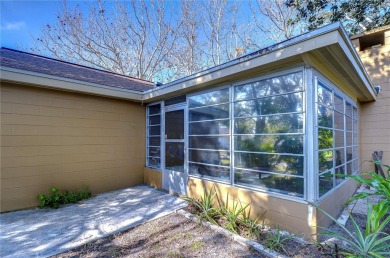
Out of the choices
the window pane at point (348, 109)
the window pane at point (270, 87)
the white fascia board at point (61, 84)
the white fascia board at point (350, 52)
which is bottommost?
the window pane at point (348, 109)

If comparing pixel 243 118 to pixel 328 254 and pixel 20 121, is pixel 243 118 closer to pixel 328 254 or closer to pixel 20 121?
pixel 328 254

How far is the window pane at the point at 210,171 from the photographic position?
428 centimetres

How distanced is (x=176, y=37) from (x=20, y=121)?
11999 millimetres

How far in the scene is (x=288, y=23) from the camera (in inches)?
468

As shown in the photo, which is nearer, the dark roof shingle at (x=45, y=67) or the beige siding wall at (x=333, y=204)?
the beige siding wall at (x=333, y=204)

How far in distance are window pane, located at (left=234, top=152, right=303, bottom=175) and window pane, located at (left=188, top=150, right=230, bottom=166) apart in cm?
25

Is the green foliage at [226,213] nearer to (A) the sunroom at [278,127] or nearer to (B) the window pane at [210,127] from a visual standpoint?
(A) the sunroom at [278,127]

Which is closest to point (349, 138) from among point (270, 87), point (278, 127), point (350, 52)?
point (350, 52)

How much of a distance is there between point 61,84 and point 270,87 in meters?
4.51

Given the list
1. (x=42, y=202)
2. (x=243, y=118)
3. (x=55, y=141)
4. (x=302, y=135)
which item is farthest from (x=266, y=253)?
(x=55, y=141)

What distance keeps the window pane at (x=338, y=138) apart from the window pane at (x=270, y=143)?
52.7 inches

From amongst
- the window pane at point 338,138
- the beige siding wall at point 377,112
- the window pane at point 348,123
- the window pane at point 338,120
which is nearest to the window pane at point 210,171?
the window pane at point 338,138

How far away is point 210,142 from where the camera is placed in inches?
182

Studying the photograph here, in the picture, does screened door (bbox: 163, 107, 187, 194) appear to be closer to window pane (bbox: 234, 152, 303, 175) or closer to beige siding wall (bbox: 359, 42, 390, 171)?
window pane (bbox: 234, 152, 303, 175)
